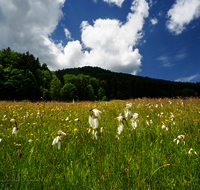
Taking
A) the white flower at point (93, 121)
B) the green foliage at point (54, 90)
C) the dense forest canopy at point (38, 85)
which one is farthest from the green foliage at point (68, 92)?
the white flower at point (93, 121)

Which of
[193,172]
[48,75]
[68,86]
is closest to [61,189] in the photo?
[193,172]

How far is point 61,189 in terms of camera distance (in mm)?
1431

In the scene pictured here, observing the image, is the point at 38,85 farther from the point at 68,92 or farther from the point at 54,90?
the point at 68,92

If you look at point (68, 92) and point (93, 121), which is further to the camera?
point (68, 92)

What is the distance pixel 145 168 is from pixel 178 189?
17.3 inches

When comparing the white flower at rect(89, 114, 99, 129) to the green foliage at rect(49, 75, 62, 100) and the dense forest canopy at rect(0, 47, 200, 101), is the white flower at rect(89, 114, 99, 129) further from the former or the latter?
the green foliage at rect(49, 75, 62, 100)

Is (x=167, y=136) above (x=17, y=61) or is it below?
below

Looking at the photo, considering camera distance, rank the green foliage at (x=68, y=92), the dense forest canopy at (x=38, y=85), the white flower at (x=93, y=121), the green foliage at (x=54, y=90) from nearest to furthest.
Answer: the white flower at (x=93, y=121) < the dense forest canopy at (x=38, y=85) < the green foliage at (x=54, y=90) < the green foliage at (x=68, y=92)

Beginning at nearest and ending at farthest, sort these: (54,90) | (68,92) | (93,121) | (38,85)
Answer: (93,121), (38,85), (54,90), (68,92)

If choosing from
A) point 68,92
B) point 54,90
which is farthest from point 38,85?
point 68,92

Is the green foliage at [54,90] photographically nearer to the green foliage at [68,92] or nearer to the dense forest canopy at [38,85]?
the dense forest canopy at [38,85]

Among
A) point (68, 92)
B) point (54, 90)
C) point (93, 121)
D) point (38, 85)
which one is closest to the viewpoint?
point (93, 121)

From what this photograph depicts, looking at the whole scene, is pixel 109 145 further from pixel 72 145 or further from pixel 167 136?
pixel 167 136

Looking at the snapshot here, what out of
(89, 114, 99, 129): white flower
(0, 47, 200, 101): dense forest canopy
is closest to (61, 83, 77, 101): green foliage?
(0, 47, 200, 101): dense forest canopy
